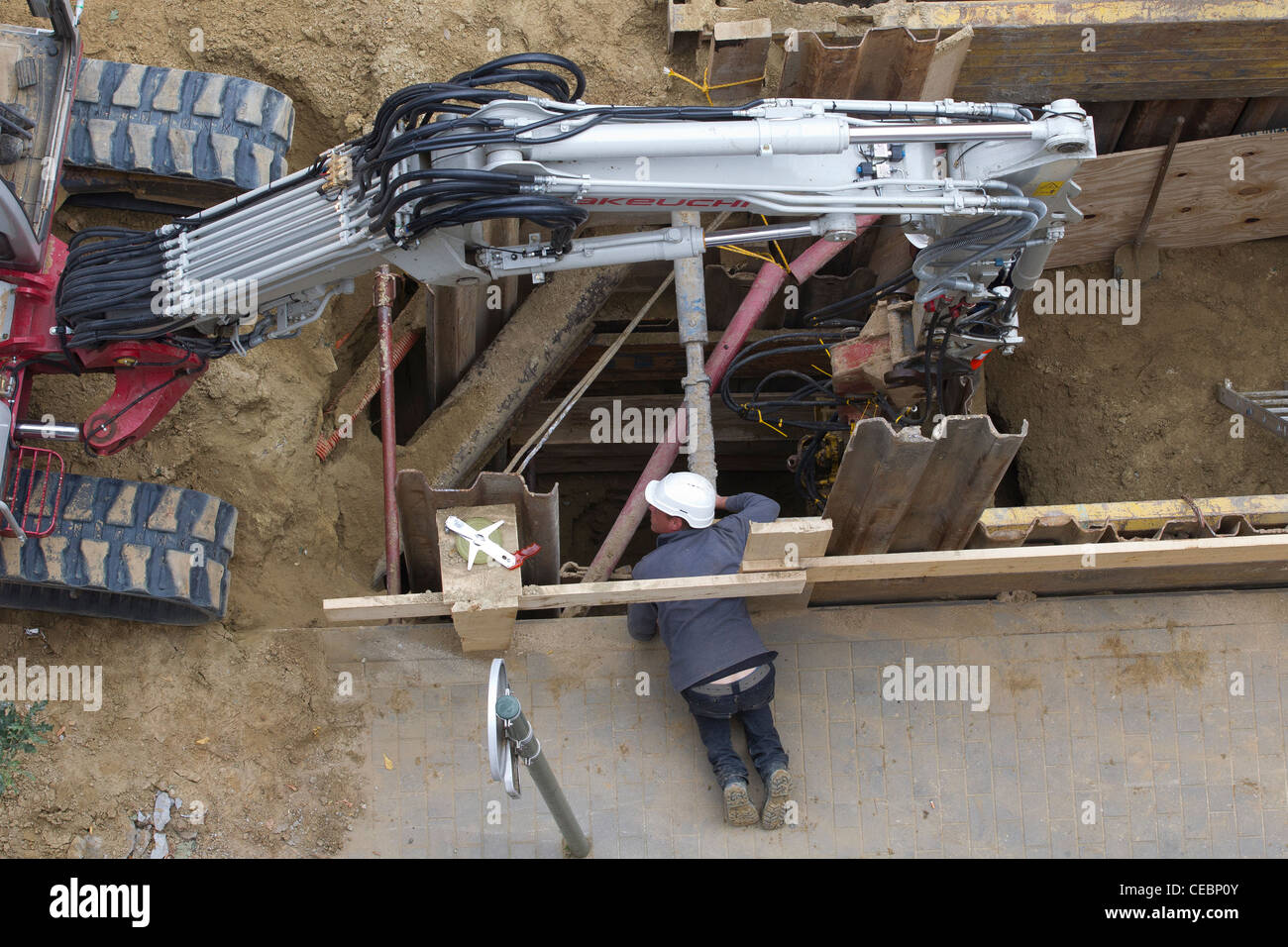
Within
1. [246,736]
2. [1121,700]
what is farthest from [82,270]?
[1121,700]

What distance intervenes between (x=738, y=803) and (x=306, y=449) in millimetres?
3407

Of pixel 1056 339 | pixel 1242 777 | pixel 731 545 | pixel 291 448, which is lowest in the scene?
pixel 1242 777

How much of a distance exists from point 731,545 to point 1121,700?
2479 mm

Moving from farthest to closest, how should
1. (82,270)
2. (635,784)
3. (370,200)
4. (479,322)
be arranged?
1. (479,322)
2. (635,784)
3. (82,270)
4. (370,200)

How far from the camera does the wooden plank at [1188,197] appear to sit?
8180mm

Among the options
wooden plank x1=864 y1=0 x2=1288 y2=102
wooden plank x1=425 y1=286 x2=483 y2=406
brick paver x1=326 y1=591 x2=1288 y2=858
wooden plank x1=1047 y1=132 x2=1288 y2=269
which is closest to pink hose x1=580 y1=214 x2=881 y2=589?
brick paver x1=326 y1=591 x2=1288 y2=858

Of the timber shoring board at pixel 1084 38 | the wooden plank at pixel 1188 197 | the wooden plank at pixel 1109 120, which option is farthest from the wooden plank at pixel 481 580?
the wooden plank at pixel 1109 120

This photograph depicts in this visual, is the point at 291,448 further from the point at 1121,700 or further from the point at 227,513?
the point at 1121,700

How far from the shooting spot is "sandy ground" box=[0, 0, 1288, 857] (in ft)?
21.1

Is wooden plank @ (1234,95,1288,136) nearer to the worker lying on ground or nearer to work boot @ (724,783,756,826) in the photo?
the worker lying on ground

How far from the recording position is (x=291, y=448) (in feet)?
24.2

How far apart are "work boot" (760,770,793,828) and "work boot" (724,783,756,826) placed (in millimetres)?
79

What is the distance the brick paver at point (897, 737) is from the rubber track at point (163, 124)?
263 cm

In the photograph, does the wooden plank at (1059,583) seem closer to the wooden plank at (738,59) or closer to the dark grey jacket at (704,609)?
the dark grey jacket at (704,609)
